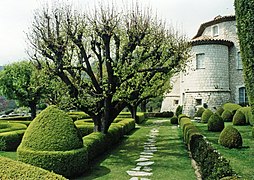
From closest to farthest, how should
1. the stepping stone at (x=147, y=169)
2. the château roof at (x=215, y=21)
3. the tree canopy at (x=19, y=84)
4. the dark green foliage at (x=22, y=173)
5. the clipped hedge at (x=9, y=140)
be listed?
Answer: the dark green foliage at (x=22, y=173) → the stepping stone at (x=147, y=169) → the clipped hedge at (x=9, y=140) → the tree canopy at (x=19, y=84) → the château roof at (x=215, y=21)

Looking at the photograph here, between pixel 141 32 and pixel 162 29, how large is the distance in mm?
3457

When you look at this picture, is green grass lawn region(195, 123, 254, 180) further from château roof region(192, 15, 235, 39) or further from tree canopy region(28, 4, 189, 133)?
château roof region(192, 15, 235, 39)

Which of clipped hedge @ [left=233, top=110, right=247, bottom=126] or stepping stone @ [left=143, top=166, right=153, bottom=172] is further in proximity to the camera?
clipped hedge @ [left=233, top=110, right=247, bottom=126]

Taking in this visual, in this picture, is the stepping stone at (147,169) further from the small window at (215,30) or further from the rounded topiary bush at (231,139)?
the small window at (215,30)

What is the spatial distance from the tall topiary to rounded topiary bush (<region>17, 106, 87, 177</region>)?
16.6ft

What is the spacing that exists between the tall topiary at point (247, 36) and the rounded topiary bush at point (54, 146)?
16.6 ft

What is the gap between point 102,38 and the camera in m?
11.7

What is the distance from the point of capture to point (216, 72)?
93.2ft

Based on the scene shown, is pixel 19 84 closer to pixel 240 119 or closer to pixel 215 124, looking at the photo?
pixel 215 124

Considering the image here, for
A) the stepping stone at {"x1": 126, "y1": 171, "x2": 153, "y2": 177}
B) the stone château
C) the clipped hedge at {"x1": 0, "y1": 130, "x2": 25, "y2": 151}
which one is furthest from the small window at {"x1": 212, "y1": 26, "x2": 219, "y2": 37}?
the stepping stone at {"x1": 126, "y1": 171, "x2": 153, "y2": 177}

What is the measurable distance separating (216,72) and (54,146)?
74.9 feet

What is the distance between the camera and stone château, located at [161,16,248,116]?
92.7ft

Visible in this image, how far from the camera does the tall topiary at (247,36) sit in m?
5.06

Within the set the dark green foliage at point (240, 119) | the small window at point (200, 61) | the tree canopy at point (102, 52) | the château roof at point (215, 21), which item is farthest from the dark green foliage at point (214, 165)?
the château roof at point (215, 21)
